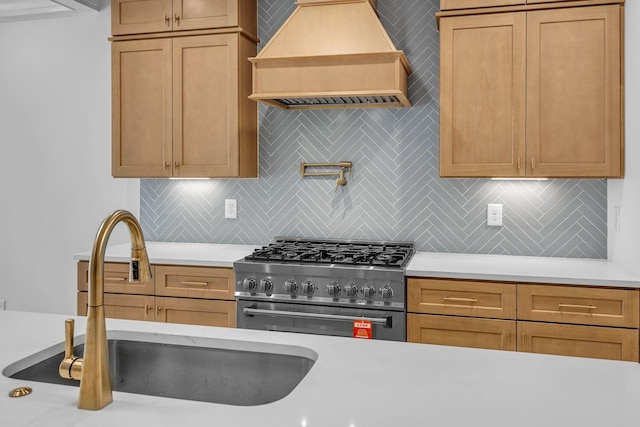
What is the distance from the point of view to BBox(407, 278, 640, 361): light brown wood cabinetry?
2475 mm

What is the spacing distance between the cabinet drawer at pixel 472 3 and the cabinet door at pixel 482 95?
54 mm

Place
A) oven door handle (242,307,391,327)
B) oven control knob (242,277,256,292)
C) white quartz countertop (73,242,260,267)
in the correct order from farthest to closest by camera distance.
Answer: white quartz countertop (73,242,260,267)
oven control knob (242,277,256,292)
oven door handle (242,307,391,327)

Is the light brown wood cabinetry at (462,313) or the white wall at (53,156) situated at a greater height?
the white wall at (53,156)

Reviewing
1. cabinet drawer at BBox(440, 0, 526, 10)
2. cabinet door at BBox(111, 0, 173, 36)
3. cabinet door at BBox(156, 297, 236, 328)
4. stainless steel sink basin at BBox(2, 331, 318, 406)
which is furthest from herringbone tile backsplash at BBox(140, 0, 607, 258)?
stainless steel sink basin at BBox(2, 331, 318, 406)

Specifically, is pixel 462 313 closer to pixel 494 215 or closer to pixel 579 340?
pixel 579 340

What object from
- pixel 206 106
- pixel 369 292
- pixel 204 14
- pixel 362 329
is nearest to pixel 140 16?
pixel 204 14

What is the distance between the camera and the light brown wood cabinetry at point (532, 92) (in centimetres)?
275

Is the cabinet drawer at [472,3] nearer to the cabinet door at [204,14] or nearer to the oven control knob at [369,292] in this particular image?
the cabinet door at [204,14]

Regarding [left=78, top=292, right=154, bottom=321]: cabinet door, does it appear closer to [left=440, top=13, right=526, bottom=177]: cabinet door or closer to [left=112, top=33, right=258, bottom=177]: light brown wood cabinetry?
[left=112, top=33, right=258, bottom=177]: light brown wood cabinetry

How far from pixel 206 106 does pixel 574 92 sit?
6.79 ft

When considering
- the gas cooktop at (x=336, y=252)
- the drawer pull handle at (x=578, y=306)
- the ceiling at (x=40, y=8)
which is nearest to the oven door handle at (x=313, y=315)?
the gas cooktop at (x=336, y=252)

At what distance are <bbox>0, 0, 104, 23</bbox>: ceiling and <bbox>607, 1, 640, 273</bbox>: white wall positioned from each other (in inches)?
131

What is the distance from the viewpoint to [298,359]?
1.42 metres

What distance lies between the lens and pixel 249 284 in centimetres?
293
